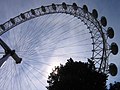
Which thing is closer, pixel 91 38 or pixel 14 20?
pixel 91 38

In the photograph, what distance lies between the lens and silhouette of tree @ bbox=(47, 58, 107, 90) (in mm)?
31828

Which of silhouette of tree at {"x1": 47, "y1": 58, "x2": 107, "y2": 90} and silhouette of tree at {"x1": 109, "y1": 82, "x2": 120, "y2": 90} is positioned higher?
silhouette of tree at {"x1": 47, "y1": 58, "x2": 107, "y2": 90}

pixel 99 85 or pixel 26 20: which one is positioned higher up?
pixel 26 20

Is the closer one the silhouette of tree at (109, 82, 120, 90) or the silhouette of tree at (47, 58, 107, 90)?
the silhouette of tree at (47, 58, 107, 90)

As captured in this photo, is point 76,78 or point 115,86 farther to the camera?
point 115,86

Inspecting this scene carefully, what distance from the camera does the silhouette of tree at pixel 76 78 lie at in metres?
31.8

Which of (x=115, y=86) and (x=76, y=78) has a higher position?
(x=76, y=78)

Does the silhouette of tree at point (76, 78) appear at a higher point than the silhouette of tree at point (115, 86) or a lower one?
higher

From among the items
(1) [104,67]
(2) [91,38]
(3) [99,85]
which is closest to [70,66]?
(3) [99,85]

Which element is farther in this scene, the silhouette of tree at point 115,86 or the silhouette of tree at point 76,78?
the silhouette of tree at point 115,86

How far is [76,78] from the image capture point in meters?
32.2

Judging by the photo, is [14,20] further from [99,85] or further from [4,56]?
[99,85]

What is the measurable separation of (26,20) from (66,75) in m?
20.9

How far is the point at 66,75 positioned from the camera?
33.2 metres
